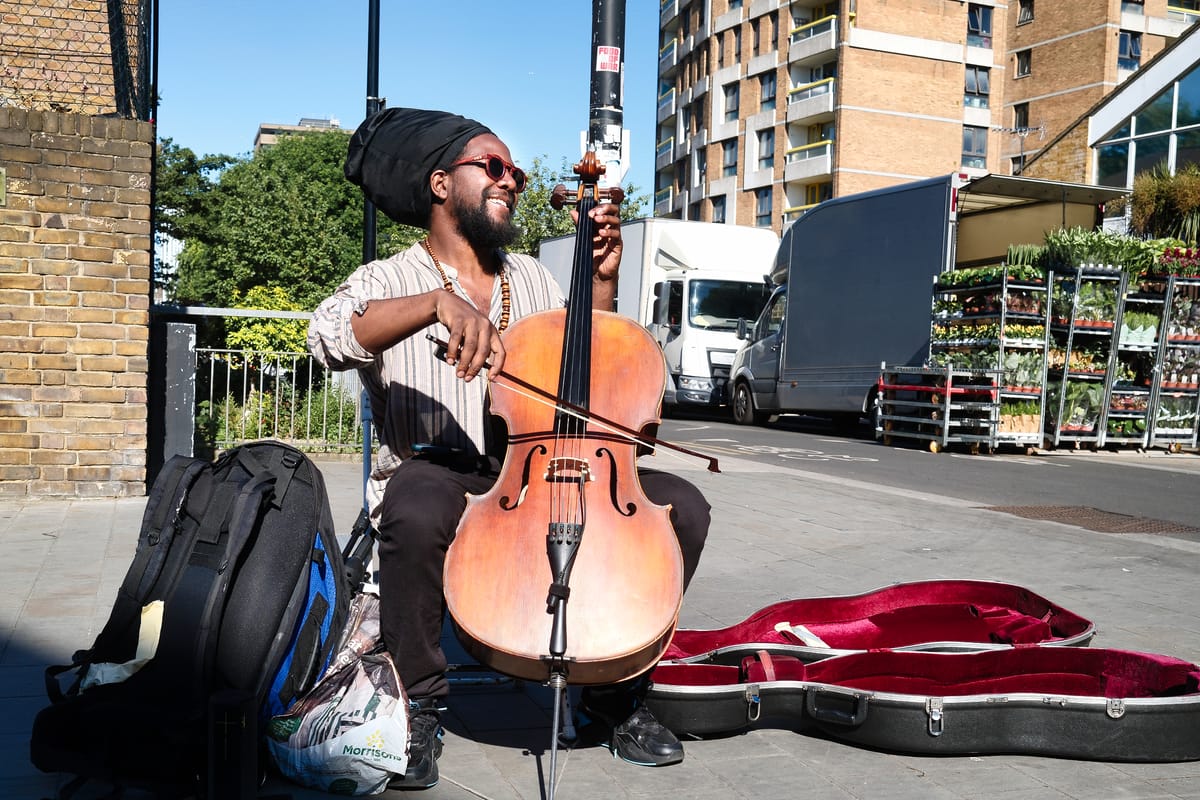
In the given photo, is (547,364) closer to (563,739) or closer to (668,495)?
(668,495)

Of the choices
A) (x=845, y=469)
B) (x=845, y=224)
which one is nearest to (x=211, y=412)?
(x=845, y=469)

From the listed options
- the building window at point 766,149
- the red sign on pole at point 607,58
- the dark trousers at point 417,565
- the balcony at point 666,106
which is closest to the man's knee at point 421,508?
the dark trousers at point 417,565

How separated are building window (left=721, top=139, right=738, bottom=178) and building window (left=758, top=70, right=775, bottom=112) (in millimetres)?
2602

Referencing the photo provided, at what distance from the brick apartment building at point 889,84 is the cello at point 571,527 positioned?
46.7 metres

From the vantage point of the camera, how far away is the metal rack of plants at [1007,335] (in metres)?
14.0

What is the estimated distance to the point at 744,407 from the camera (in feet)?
65.7

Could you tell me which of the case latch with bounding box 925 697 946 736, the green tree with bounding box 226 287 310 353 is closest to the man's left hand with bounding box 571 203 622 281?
the case latch with bounding box 925 697 946 736

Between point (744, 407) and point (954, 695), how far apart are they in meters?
16.9

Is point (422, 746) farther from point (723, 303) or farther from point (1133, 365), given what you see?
point (723, 303)

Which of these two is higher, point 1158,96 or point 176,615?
point 1158,96

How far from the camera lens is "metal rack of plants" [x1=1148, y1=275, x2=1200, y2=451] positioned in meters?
14.9

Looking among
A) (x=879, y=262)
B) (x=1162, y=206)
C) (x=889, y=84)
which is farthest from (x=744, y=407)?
(x=889, y=84)

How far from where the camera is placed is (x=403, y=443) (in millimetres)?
3406

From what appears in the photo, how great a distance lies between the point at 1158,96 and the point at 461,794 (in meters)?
25.0
